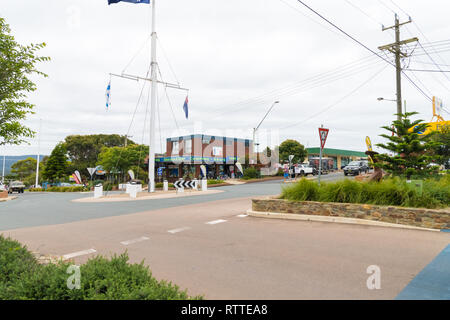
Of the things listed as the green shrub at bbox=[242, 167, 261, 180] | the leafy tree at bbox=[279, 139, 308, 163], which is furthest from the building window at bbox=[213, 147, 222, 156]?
the leafy tree at bbox=[279, 139, 308, 163]

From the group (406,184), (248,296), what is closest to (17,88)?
(248,296)

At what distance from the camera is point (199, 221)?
32.8 feet

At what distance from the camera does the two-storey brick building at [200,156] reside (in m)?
41.6

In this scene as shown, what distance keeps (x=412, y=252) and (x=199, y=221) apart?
20.4 ft

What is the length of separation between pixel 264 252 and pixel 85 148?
62.1 m

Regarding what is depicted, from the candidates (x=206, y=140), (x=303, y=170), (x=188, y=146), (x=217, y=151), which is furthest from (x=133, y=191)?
(x=217, y=151)

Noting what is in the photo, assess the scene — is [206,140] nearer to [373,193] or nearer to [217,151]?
[217,151]

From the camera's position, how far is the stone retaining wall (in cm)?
773

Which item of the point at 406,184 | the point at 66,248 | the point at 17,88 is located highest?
the point at 17,88

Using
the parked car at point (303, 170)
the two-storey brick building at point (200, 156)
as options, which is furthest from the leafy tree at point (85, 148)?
the parked car at point (303, 170)
